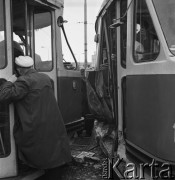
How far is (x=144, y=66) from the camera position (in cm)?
370

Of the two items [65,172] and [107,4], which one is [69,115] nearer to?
[65,172]

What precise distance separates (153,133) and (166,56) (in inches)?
29.6

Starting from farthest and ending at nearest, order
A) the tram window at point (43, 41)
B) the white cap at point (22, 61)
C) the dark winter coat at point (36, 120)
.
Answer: the tram window at point (43, 41)
the white cap at point (22, 61)
the dark winter coat at point (36, 120)

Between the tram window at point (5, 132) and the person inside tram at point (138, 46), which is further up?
the person inside tram at point (138, 46)

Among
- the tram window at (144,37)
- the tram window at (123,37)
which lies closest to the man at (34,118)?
the tram window at (123,37)

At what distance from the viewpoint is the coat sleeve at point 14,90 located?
391cm

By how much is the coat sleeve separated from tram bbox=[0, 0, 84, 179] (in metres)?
0.15

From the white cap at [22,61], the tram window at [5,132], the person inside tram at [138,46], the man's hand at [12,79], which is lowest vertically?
the tram window at [5,132]

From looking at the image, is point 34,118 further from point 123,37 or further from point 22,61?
point 123,37

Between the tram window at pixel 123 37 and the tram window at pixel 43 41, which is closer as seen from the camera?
the tram window at pixel 123 37

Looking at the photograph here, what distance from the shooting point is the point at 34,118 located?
410 centimetres

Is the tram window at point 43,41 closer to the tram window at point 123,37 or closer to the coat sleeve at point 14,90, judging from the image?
the coat sleeve at point 14,90

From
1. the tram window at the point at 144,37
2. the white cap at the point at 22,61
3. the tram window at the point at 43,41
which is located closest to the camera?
the tram window at the point at 144,37

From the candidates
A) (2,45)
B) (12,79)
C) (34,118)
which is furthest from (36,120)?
(2,45)
